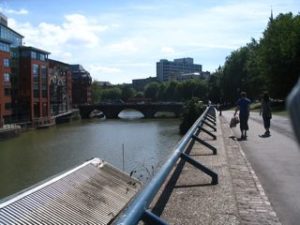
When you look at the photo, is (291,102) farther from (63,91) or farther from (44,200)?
(63,91)

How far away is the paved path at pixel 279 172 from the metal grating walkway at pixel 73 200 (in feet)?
12.4

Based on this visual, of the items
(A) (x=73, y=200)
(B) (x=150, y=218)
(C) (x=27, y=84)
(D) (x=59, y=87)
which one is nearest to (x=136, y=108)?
(D) (x=59, y=87)

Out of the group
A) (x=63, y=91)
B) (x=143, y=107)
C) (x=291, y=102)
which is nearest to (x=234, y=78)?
(x=143, y=107)

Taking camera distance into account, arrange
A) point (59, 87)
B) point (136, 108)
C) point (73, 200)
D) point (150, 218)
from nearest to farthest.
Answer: point (150, 218)
point (73, 200)
point (59, 87)
point (136, 108)

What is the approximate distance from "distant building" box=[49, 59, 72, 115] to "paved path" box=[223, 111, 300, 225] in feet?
319

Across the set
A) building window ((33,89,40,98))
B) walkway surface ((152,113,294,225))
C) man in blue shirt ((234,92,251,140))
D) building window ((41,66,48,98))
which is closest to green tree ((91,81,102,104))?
building window ((41,66,48,98))

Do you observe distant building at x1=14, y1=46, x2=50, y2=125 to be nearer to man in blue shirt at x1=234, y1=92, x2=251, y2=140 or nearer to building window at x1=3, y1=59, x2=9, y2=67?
building window at x1=3, y1=59, x2=9, y2=67

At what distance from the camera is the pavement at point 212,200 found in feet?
17.3

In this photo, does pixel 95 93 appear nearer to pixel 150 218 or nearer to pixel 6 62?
pixel 6 62

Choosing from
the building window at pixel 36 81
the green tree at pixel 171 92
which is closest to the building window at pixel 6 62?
the building window at pixel 36 81

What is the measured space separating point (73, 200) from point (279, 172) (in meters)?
5.19

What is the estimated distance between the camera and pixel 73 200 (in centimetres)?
1239

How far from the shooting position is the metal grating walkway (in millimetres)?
10219

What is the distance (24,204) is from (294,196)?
5.80m
